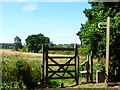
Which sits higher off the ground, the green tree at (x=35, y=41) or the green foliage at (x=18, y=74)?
the green tree at (x=35, y=41)

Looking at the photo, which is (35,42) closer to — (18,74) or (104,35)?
(104,35)

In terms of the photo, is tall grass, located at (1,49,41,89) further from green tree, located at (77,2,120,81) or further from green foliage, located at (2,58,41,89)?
green tree, located at (77,2,120,81)

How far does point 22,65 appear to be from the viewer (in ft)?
23.4

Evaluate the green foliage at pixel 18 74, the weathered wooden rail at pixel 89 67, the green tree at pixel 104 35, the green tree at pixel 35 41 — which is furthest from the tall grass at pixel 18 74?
the green tree at pixel 35 41

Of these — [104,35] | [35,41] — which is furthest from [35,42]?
[104,35]

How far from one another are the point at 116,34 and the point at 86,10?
3.75m

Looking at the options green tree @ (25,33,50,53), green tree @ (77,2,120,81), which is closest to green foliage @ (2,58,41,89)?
green tree @ (77,2,120,81)

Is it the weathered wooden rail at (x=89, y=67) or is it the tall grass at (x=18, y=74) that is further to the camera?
the weathered wooden rail at (x=89, y=67)

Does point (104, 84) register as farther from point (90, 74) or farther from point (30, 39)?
point (30, 39)

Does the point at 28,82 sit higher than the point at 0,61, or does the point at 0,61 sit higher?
the point at 0,61

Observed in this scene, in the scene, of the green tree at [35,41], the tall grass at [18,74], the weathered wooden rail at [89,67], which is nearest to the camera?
the tall grass at [18,74]

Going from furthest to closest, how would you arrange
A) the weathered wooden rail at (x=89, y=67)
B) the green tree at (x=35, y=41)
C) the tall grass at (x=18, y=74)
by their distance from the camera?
the green tree at (x=35, y=41) → the weathered wooden rail at (x=89, y=67) → the tall grass at (x=18, y=74)

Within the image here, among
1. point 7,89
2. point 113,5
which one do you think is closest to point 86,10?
point 113,5

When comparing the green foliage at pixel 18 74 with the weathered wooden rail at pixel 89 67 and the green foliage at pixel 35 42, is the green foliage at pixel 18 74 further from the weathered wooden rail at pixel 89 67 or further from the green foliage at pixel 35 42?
the green foliage at pixel 35 42
